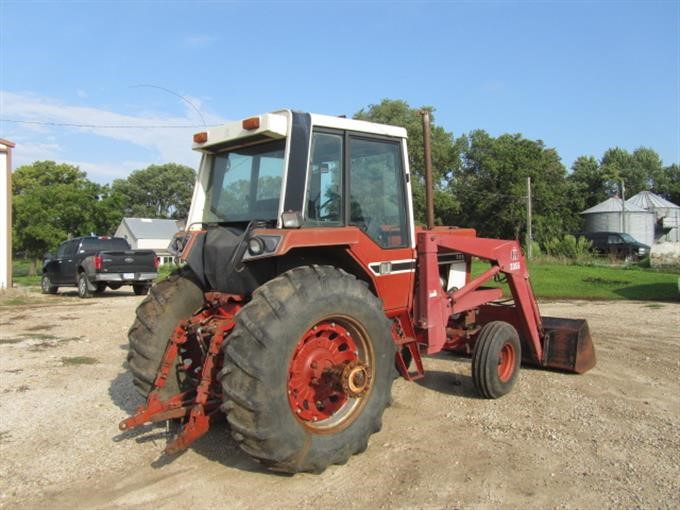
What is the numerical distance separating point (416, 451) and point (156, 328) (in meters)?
2.40

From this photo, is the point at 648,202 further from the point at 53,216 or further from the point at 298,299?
the point at 298,299

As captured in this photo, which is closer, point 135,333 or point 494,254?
point 135,333

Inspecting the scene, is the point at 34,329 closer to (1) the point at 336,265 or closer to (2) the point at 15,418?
(2) the point at 15,418

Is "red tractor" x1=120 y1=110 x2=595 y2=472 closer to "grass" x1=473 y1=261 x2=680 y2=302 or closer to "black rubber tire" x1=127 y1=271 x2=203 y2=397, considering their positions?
"black rubber tire" x1=127 y1=271 x2=203 y2=397

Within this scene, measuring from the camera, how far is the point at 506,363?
256 inches

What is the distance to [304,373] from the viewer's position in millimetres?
4309

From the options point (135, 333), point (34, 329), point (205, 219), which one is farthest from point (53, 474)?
point (34, 329)

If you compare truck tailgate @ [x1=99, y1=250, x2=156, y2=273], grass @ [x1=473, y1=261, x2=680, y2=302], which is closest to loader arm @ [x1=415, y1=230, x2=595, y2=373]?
grass @ [x1=473, y1=261, x2=680, y2=302]

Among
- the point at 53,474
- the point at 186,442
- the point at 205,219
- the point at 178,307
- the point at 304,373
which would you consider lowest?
the point at 53,474

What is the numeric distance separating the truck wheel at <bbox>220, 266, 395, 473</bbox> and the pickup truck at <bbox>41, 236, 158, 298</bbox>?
14.4 metres

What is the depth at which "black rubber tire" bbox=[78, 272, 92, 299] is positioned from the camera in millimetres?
17688

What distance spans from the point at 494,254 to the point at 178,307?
3481 millimetres

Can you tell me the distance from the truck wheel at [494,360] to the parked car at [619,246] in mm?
28961

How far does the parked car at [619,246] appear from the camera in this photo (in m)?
32.9
